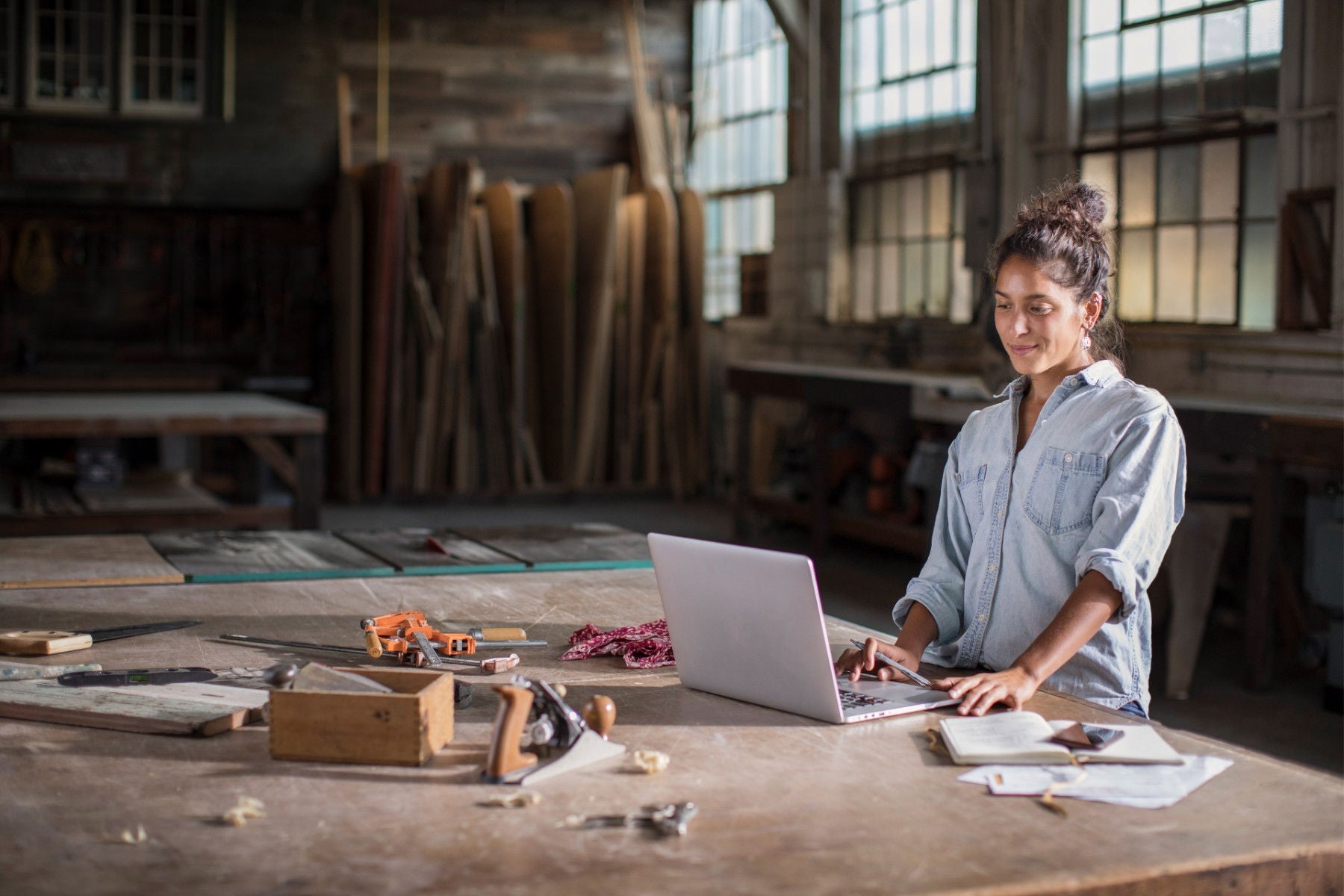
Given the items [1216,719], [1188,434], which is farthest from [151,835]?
[1188,434]

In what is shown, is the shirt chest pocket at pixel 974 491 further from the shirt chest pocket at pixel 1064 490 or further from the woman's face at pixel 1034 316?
the woman's face at pixel 1034 316

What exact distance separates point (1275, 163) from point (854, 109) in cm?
352

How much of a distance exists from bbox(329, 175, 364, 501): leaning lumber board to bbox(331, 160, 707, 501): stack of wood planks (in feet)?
0.04

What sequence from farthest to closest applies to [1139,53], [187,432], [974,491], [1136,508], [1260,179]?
[1139,53] → [1260,179] → [187,432] → [974,491] → [1136,508]

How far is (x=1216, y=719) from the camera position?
15.7 ft

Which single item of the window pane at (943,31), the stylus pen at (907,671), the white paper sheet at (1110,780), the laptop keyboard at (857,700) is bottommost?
→ the white paper sheet at (1110,780)

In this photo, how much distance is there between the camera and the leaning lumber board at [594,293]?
9648mm

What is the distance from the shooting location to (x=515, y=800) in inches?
65.2

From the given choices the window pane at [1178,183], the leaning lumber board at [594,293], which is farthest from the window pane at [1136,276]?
the leaning lumber board at [594,293]

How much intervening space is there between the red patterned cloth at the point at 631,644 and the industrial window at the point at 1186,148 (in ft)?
13.6

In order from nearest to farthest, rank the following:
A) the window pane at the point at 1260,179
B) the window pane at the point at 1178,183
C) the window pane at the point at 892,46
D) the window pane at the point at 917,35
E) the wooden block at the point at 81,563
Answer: the wooden block at the point at 81,563 → the window pane at the point at 1260,179 → the window pane at the point at 1178,183 → the window pane at the point at 917,35 → the window pane at the point at 892,46

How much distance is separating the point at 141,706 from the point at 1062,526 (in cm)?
141

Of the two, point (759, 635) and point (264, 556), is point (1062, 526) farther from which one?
point (264, 556)

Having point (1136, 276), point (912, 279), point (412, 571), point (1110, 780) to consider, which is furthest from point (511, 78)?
point (1110, 780)
